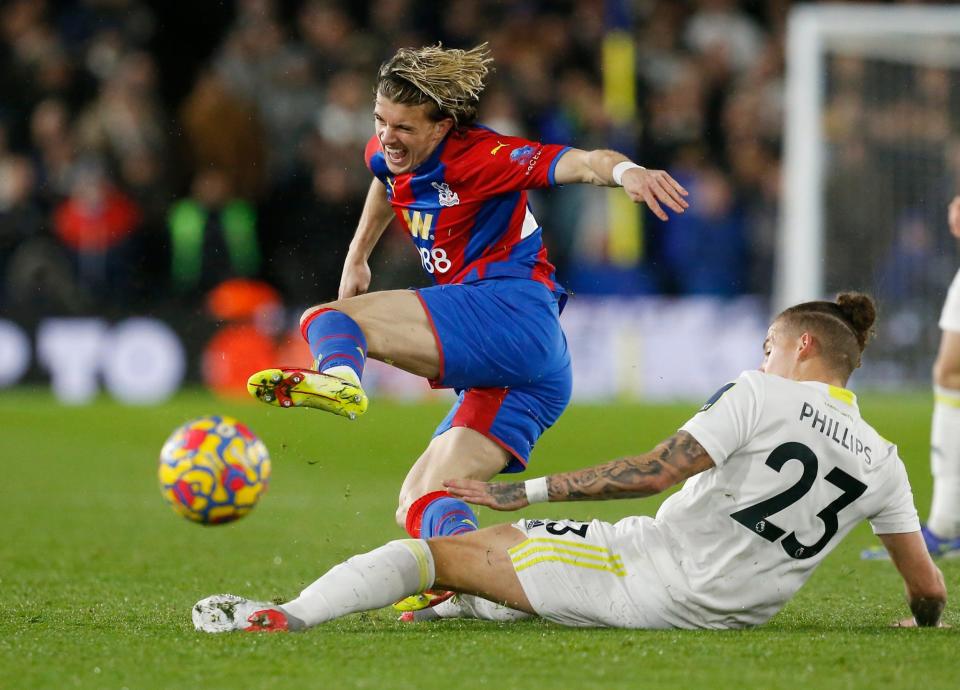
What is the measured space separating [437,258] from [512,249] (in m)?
0.29

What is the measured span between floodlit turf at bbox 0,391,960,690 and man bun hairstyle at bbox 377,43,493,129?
59.7 inches

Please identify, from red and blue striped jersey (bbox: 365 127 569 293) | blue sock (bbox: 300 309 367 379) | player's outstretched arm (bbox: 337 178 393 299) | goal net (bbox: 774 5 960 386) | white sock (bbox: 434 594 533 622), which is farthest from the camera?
goal net (bbox: 774 5 960 386)

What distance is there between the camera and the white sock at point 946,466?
269 inches

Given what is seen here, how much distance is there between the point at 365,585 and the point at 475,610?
29.8 inches

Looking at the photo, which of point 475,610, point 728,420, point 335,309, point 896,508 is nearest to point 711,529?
point 728,420

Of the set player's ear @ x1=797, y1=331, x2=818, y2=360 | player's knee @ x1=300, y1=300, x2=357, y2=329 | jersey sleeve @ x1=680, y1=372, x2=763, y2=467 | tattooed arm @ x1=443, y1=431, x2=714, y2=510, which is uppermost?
player's knee @ x1=300, y1=300, x2=357, y2=329

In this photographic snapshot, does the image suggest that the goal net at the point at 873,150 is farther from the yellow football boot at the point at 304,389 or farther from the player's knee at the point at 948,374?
the yellow football boot at the point at 304,389

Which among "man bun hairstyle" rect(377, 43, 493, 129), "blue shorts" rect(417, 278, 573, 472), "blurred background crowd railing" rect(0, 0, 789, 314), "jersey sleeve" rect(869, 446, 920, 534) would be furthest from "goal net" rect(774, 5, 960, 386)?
"jersey sleeve" rect(869, 446, 920, 534)

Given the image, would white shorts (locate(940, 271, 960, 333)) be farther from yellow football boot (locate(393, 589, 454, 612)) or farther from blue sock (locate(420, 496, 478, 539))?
yellow football boot (locate(393, 589, 454, 612))

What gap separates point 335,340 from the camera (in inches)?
195

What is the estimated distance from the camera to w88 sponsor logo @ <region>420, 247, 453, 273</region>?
562 cm

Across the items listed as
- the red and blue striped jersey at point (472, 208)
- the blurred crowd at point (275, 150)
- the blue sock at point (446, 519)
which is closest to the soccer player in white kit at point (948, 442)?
the red and blue striped jersey at point (472, 208)

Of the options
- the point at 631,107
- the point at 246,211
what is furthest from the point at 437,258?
the point at 631,107

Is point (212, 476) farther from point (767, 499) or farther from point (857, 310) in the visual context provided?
point (857, 310)
